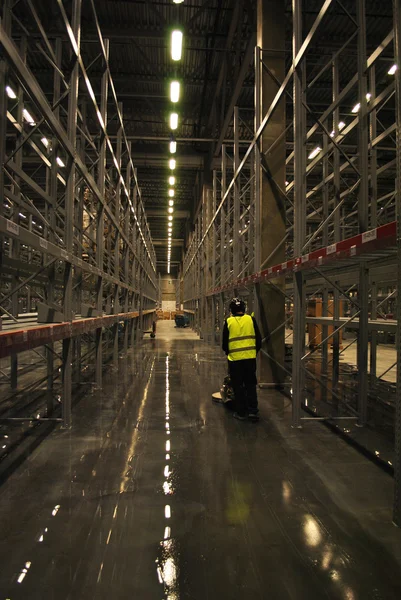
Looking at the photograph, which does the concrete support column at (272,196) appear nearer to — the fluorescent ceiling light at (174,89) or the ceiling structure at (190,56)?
the ceiling structure at (190,56)

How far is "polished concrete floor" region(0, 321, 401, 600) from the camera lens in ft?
8.50

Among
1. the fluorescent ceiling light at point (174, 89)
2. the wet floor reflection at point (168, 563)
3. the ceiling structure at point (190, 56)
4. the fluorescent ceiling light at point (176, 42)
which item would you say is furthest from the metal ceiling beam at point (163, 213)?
the wet floor reflection at point (168, 563)

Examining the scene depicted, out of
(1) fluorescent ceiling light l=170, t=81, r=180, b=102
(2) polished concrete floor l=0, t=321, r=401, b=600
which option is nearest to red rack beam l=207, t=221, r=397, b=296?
(2) polished concrete floor l=0, t=321, r=401, b=600

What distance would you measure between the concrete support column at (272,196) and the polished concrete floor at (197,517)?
9.79 ft

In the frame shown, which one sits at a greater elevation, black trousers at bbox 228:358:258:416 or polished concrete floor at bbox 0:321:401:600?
black trousers at bbox 228:358:258:416

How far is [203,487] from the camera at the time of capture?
3.97 m

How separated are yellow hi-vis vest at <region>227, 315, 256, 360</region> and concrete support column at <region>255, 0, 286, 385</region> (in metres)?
2.33

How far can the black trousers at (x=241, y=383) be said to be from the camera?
6516 mm

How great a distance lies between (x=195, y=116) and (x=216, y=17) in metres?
6.84

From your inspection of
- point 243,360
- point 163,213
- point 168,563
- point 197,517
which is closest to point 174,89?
point 243,360

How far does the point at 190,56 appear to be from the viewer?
1423 cm

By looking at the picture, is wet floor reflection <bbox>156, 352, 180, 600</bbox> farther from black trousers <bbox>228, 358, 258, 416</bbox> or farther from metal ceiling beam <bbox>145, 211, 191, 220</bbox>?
metal ceiling beam <bbox>145, 211, 191, 220</bbox>

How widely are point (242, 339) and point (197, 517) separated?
3.40 metres

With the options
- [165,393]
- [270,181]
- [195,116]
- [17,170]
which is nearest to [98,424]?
[165,393]
